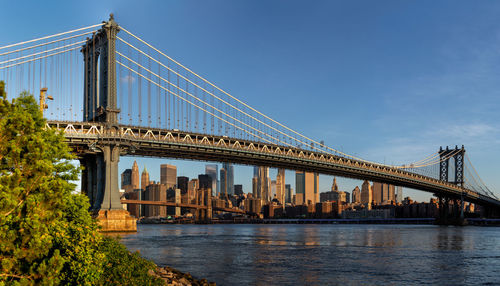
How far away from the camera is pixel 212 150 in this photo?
7712 cm

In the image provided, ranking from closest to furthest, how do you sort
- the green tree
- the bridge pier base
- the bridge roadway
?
the green tree
the bridge roadway
the bridge pier base

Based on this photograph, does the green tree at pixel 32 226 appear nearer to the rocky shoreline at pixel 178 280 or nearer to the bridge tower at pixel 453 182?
the rocky shoreline at pixel 178 280

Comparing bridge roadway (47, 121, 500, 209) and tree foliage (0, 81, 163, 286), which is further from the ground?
bridge roadway (47, 121, 500, 209)

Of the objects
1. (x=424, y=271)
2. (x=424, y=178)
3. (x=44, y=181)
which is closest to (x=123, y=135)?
(x=424, y=271)

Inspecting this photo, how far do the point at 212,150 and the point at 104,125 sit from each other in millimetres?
18827

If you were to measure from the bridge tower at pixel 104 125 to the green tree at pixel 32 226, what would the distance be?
45.3m

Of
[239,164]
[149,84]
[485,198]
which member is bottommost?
[485,198]

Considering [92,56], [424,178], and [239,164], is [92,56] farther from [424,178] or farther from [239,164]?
[424,178]

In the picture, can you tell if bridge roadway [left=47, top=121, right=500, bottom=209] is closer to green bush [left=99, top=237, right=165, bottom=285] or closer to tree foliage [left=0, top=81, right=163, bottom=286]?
green bush [left=99, top=237, right=165, bottom=285]

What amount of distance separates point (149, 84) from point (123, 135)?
16.4 meters

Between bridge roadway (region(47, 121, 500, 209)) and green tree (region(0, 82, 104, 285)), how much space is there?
157 ft

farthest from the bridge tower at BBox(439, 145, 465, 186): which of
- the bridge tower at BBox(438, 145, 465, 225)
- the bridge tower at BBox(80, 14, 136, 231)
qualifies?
the bridge tower at BBox(80, 14, 136, 231)

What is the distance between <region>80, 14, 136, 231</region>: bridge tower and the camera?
61.7 meters

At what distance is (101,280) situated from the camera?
14.5 metres
